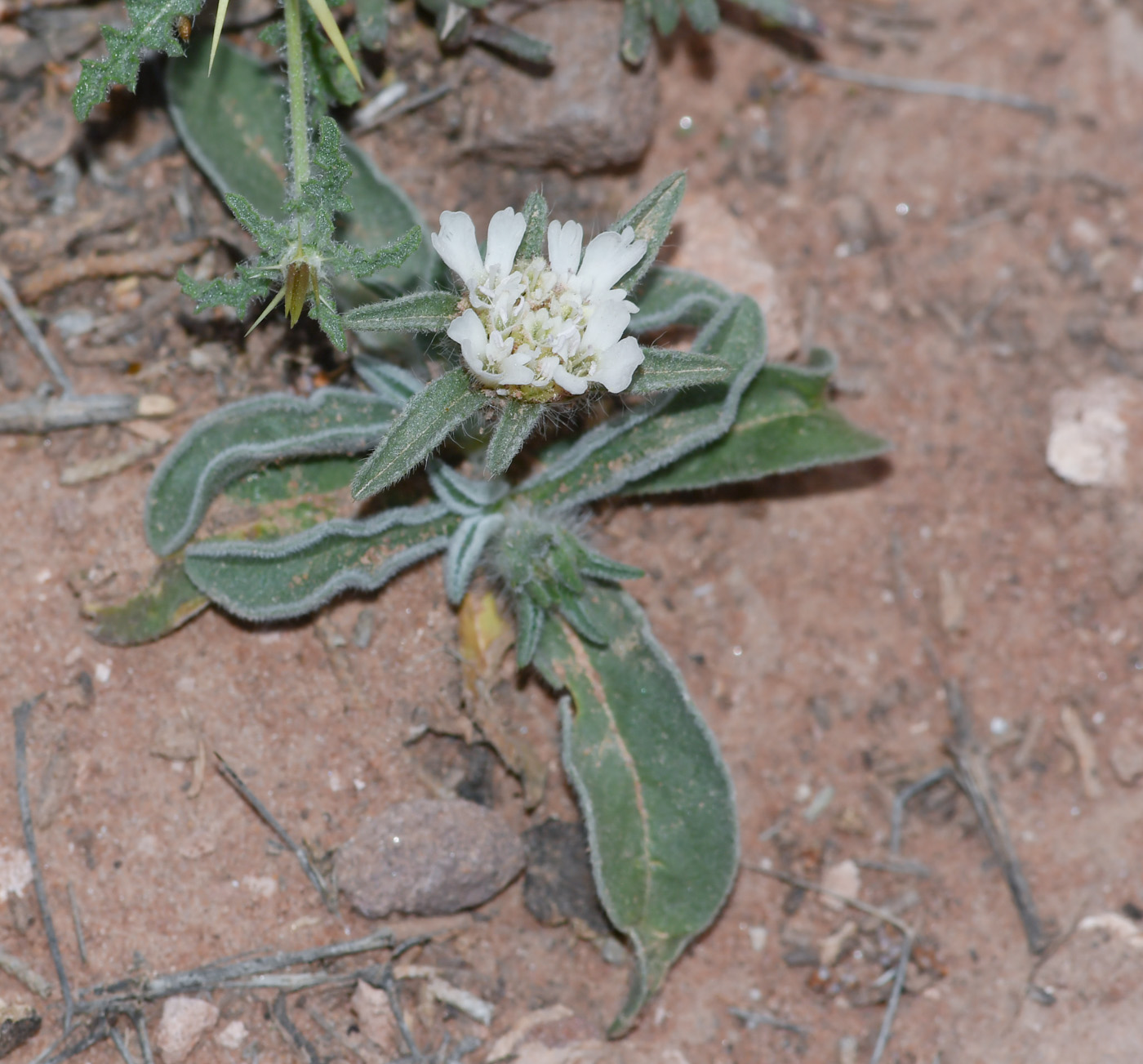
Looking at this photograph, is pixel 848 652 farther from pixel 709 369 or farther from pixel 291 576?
pixel 291 576

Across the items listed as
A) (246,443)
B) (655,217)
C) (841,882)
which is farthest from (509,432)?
(841,882)

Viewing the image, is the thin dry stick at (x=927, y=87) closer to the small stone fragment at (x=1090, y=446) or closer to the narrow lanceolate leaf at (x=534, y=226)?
the small stone fragment at (x=1090, y=446)

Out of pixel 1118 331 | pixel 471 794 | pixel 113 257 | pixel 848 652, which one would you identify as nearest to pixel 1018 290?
pixel 1118 331

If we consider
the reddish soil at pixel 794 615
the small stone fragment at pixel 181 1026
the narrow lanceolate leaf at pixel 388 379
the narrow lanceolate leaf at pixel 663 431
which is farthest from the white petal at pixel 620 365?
the small stone fragment at pixel 181 1026

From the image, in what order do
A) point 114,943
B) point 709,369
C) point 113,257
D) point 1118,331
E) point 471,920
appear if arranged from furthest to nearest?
point 1118,331
point 113,257
point 471,920
point 114,943
point 709,369

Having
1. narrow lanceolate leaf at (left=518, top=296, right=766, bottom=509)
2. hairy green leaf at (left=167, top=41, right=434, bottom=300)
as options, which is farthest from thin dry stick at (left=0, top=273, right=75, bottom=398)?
narrow lanceolate leaf at (left=518, top=296, right=766, bottom=509)

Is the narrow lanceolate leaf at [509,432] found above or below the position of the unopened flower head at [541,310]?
below

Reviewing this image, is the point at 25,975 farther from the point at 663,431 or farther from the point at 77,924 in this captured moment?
the point at 663,431
